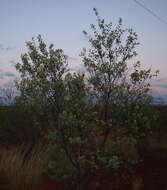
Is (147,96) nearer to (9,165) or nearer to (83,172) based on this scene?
(83,172)

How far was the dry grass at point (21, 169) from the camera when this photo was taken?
696 centimetres

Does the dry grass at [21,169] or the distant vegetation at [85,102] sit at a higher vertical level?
the distant vegetation at [85,102]

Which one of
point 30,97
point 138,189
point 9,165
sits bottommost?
point 138,189

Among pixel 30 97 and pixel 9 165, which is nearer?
pixel 30 97

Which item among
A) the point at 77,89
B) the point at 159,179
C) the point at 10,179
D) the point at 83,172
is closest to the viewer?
the point at 77,89

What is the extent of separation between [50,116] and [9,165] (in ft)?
9.18

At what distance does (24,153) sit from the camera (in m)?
8.29

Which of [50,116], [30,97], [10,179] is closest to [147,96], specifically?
[50,116]

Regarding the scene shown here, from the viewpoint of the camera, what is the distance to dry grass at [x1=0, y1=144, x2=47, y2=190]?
6.96 m

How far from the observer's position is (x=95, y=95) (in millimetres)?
5801

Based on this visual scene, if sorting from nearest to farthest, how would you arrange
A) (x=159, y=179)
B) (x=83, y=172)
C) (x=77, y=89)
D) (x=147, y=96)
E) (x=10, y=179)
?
(x=77, y=89)
(x=147, y=96)
(x=83, y=172)
(x=10, y=179)
(x=159, y=179)

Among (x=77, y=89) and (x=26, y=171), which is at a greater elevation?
(x=77, y=89)

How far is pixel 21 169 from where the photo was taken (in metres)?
7.35

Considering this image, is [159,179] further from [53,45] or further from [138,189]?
[53,45]
